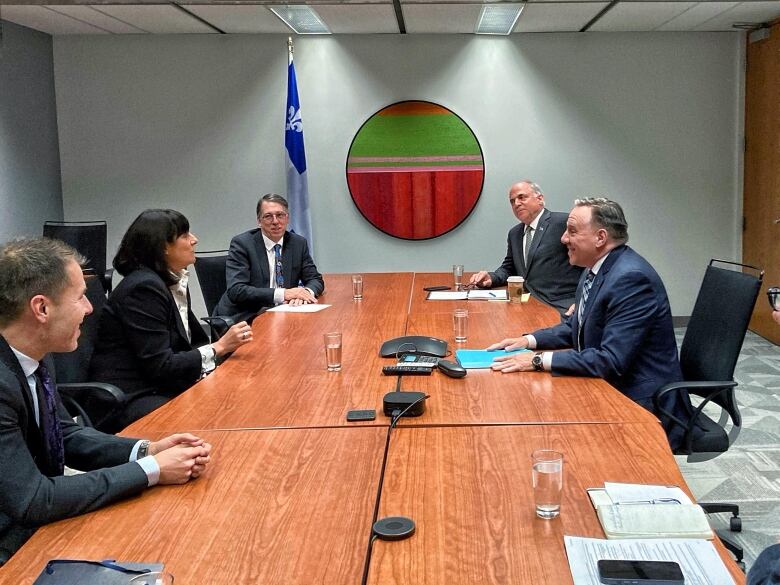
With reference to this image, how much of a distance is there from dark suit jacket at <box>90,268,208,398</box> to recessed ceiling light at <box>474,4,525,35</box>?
3.73 metres

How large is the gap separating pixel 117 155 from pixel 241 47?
146cm

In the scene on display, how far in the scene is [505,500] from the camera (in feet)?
5.16

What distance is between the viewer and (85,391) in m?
2.90

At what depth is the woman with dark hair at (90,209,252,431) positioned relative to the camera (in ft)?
9.58

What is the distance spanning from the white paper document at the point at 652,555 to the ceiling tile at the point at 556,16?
4.84 metres

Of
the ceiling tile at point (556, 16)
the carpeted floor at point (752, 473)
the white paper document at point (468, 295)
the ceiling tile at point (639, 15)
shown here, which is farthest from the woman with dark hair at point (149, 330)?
the ceiling tile at point (639, 15)

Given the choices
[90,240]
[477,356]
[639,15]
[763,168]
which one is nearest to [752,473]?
[477,356]

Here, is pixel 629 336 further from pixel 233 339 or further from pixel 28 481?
pixel 28 481

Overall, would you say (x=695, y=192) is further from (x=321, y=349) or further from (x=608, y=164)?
(x=321, y=349)

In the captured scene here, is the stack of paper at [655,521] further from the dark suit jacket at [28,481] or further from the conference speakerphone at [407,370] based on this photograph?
the conference speakerphone at [407,370]

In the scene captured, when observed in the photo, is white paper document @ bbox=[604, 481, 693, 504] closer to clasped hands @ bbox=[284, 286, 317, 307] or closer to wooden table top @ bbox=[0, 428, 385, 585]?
wooden table top @ bbox=[0, 428, 385, 585]

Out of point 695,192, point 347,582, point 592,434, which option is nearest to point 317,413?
point 592,434

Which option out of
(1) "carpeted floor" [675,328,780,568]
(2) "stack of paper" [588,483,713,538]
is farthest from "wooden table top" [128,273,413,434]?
(1) "carpeted floor" [675,328,780,568]

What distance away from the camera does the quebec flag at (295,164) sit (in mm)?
6387
